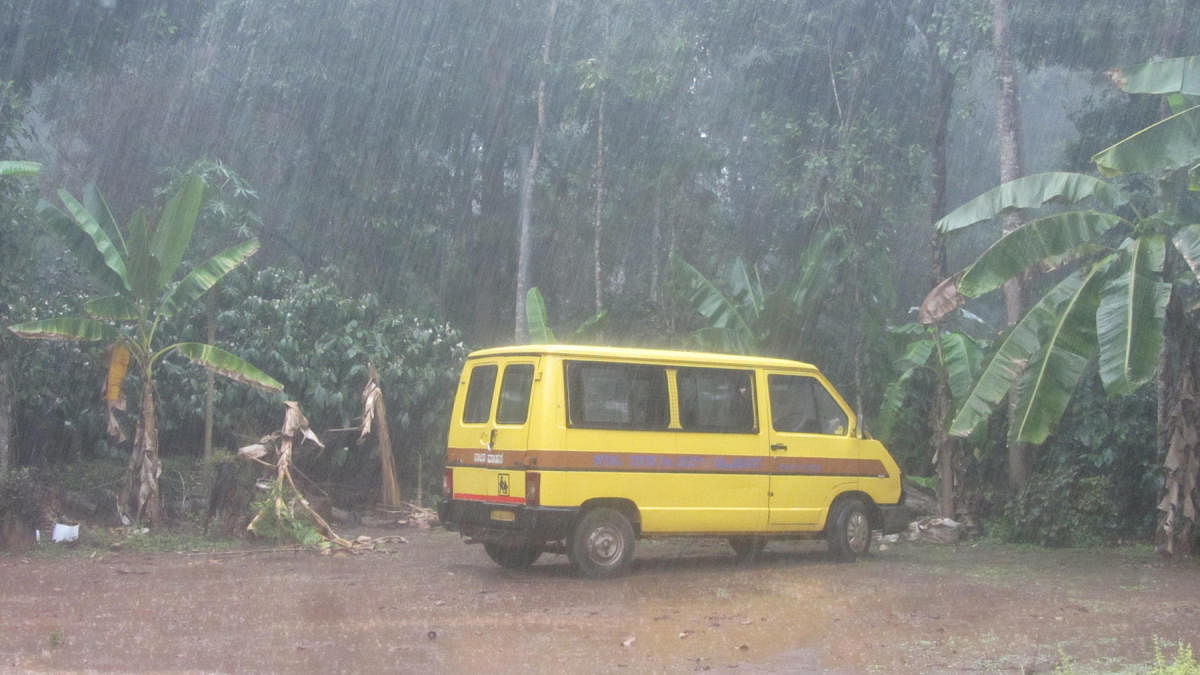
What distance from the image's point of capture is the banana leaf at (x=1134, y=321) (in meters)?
10.1

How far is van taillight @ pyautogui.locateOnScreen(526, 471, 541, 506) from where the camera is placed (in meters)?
9.73

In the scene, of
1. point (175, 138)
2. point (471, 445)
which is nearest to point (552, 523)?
point (471, 445)

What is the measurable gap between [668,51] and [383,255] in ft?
23.4

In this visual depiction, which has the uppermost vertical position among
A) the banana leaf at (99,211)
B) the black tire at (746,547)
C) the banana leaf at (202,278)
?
the banana leaf at (99,211)

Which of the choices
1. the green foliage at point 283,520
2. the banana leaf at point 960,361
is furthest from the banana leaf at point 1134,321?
the green foliage at point 283,520

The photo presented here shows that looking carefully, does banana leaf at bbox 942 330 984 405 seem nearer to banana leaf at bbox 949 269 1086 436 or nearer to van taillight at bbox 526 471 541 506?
banana leaf at bbox 949 269 1086 436

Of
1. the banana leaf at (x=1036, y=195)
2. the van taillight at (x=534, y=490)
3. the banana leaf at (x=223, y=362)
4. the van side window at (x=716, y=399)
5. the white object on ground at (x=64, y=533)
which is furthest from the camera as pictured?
the banana leaf at (x=223, y=362)

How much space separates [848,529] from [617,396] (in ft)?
9.96

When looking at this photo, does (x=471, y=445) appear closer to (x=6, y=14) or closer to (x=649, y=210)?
(x=6, y=14)

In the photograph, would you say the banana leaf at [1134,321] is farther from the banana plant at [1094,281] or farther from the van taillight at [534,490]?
the van taillight at [534,490]

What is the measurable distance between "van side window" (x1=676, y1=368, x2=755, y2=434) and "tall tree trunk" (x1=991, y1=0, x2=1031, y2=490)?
5650 millimetres

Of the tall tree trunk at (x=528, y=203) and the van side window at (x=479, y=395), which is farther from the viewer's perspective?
the tall tree trunk at (x=528, y=203)

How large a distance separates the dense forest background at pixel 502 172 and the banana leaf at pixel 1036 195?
3.84 m

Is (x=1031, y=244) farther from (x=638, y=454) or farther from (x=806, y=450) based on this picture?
(x=638, y=454)
